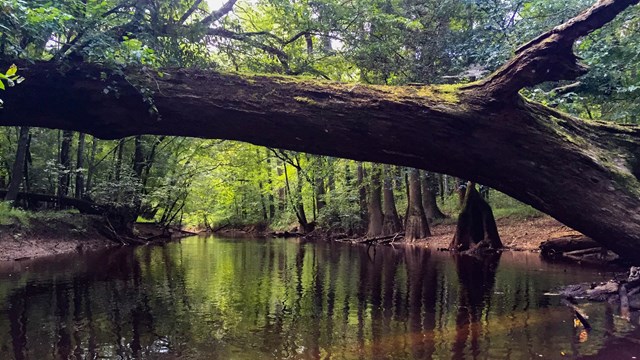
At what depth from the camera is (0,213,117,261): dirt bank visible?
47.3 feet

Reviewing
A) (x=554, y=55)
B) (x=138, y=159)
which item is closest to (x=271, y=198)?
(x=138, y=159)

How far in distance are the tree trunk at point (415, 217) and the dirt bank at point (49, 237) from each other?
12415mm

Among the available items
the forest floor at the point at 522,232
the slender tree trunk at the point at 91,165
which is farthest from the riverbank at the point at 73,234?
the slender tree trunk at the point at 91,165

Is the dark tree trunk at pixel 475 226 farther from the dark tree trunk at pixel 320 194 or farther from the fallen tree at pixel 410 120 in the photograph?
the dark tree trunk at pixel 320 194

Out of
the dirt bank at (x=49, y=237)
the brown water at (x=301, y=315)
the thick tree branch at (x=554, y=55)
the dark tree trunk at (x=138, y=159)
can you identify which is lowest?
the brown water at (x=301, y=315)

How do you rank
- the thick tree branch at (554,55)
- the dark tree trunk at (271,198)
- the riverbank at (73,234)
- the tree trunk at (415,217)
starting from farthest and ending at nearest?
the dark tree trunk at (271,198), the tree trunk at (415,217), the riverbank at (73,234), the thick tree branch at (554,55)

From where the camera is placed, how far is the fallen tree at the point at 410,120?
532 centimetres

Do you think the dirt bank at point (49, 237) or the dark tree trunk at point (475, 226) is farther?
the dark tree trunk at point (475, 226)

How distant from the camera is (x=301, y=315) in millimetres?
6539

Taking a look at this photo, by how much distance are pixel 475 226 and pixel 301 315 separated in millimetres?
11028

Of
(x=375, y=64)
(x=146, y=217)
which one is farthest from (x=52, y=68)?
(x=146, y=217)

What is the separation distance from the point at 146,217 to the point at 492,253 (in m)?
22.1

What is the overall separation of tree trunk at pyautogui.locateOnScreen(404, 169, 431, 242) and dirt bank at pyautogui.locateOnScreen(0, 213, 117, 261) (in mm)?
12415

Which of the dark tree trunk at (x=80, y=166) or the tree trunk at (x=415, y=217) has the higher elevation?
the dark tree trunk at (x=80, y=166)
